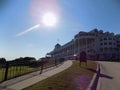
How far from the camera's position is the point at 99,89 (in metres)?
10.7

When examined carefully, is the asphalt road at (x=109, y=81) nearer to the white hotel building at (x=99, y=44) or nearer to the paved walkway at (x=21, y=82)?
the paved walkway at (x=21, y=82)

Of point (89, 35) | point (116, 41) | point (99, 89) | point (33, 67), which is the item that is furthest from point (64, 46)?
point (99, 89)

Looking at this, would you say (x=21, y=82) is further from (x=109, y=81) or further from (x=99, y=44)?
(x=99, y=44)

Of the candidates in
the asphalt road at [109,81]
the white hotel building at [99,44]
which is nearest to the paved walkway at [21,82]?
the asphalt road at [109,81]

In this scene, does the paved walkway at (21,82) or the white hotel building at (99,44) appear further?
the white hotel building at (99,44)

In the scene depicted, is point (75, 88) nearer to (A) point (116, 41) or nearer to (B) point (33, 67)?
(B) point (33, 67)

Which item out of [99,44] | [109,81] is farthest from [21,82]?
[99,44]

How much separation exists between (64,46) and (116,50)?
44543 millimetres

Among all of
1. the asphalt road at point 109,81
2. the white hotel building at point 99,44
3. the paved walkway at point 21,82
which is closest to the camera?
the paved walkway at point 21,82

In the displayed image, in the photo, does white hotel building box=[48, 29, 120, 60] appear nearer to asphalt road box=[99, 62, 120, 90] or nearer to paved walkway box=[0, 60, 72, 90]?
asphalt road box=[99, 62, 120, 90]

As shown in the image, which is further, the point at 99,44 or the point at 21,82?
the point at 99,44

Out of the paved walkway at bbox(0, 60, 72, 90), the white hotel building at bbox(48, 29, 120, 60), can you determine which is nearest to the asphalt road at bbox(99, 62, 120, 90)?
the paved walkway at bbox(0, 60, 72, 90)

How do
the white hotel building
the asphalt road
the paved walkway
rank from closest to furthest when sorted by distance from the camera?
1. the paved walkway
2. the asphalt road
3. the white hotel building

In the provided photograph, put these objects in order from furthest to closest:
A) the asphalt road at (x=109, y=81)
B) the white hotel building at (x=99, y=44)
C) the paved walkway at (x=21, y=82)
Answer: the white hotel building at (x=99, y=44), the asphalt road at (x=109, y=81), the paved walkway at (x=21, y=82)
